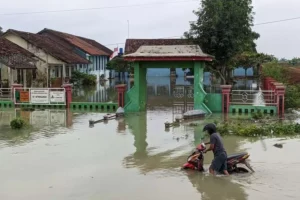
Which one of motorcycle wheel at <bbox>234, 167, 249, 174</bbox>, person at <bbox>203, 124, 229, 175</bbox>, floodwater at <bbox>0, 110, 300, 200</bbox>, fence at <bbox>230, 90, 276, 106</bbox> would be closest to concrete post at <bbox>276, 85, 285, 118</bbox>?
fence at <bbox>230, 90, 276, 106</bbox>

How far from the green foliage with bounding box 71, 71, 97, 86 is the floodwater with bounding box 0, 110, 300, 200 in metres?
29.7

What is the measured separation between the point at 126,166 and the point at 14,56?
909 inches

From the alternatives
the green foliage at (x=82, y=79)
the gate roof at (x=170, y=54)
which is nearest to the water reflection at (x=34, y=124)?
the gate roof at (x=170, y=54)

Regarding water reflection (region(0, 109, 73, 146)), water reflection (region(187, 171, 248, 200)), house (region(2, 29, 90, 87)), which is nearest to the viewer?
water reflection (region(187, 171, 248, 200))

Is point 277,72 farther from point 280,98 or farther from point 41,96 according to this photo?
point 41,96

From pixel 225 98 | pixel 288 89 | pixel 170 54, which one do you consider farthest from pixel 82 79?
pixel 288 89

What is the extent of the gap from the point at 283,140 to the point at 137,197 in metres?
7.08

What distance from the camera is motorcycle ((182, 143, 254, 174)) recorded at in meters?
9.20

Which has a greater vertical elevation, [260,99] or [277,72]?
[277,72]

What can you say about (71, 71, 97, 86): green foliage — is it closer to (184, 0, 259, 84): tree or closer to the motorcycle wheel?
(184, 0, 259, 84): tree

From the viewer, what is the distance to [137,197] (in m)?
7.88

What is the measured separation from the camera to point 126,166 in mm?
10234

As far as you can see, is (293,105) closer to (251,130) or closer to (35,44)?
(251,130)

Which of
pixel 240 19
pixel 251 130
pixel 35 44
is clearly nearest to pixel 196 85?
pixel 251 130
